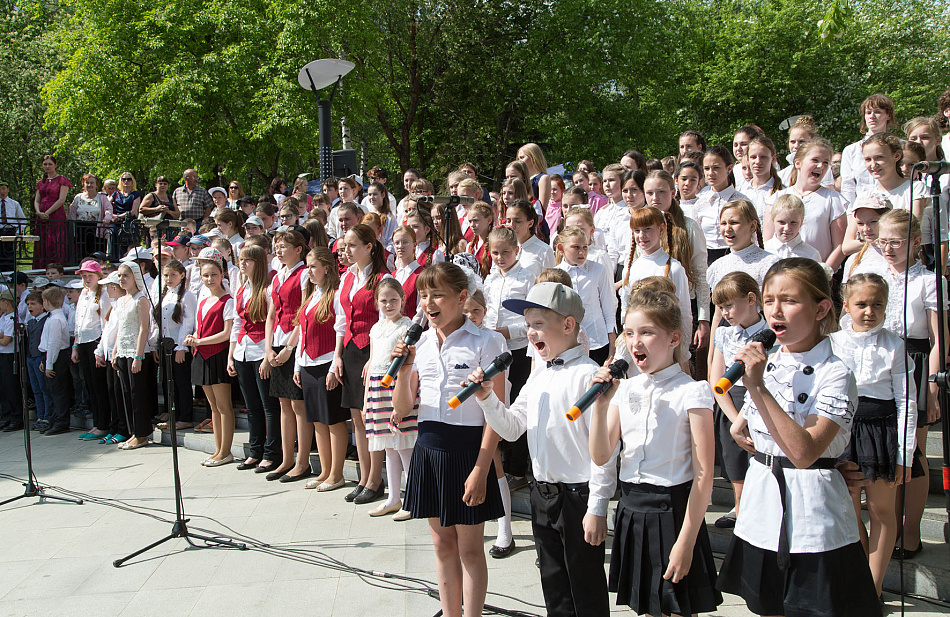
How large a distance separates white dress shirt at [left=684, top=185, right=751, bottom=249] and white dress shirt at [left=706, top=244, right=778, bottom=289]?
2.79 ft

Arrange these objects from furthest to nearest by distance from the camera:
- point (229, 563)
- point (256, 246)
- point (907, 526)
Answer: point (256, 246) < point (229, 563) < point (907, 526)

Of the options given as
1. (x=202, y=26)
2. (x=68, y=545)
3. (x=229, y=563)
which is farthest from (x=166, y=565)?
(x=202, y=26)

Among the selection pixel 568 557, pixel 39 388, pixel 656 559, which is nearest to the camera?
pixel 656 559

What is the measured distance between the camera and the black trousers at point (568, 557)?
9.73ft

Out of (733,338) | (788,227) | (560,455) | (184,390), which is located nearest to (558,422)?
(560,455)

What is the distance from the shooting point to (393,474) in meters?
5.53

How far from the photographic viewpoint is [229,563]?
4.80 metres

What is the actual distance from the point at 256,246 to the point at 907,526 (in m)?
5.71

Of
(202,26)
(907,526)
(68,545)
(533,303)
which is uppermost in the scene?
(202,26)

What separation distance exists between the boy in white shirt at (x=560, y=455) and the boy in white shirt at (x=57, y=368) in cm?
861

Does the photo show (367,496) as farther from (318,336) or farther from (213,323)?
(213,323)

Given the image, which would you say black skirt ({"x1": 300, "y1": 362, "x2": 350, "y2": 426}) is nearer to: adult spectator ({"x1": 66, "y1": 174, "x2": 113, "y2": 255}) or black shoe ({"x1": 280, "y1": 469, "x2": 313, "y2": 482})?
black shoe ({"x1": 280, "y1": 469, "x2": 313, "y2": 482})

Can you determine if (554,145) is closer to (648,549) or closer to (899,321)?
(899,321)

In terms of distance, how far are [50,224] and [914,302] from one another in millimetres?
14405
